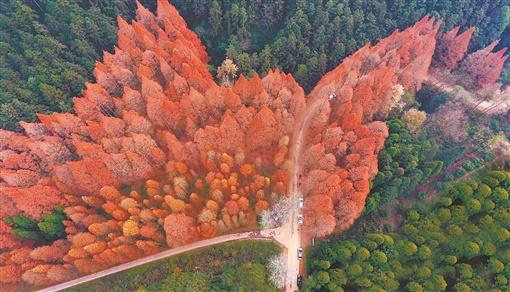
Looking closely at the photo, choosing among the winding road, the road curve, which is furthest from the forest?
the winding road

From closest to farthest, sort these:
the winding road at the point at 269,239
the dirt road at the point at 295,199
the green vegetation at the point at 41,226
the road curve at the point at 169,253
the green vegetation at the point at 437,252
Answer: the green vegetation at the point at 437,252, the green vegetation at the point at 41,226, the dirt road at the point at 295,199, the winding road at the point at 269,239, the road curve at the point at 169,253

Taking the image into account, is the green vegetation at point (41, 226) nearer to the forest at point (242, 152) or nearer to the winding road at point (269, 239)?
the forest at point (242, 152)

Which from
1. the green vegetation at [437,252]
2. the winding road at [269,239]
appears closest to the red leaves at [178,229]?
the winding road at [269,239]

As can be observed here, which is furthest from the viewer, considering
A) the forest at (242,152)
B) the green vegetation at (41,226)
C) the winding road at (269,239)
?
the winding road at (269,239)

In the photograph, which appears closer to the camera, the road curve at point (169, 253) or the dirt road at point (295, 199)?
the dirt road at point (295, 199)

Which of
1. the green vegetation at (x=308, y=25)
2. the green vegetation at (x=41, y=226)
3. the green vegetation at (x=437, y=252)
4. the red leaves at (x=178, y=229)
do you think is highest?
the green vegetation at (x=308, y=25)

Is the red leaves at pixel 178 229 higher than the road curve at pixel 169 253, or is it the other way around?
the red leaves at pixel 178 229

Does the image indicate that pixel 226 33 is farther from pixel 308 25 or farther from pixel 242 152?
pixel 242 152

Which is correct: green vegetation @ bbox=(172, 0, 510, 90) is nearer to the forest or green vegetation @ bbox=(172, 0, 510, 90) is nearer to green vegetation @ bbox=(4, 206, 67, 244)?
the forest
